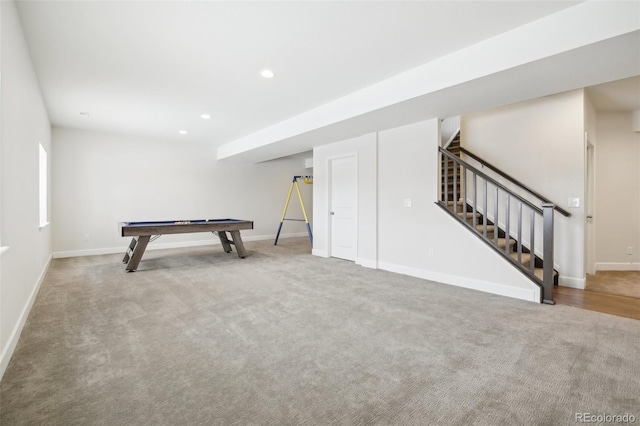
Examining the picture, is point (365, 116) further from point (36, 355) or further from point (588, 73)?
point (36, 355)

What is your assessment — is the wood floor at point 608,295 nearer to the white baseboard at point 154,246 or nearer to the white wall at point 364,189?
the white wall at point 364,189

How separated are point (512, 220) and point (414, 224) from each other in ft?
4.76

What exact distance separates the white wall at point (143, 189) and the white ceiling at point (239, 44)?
6.93 ft

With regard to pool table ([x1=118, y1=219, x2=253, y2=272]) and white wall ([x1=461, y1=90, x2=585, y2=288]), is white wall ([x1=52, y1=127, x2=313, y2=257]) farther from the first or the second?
white wall ([x1=461, y1=90, x2=585, y2=288])

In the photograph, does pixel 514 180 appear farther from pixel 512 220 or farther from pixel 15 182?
pixel 15 182

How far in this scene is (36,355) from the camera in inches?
80.1

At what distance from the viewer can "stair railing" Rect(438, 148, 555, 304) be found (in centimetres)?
321

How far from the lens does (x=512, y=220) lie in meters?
4.41

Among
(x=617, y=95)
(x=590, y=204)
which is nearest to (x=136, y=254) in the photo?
(x=590, y=204)

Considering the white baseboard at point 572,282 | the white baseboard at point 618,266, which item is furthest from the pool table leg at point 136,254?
the white baseboard at point 618,266

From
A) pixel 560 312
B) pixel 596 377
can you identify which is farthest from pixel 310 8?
pixel 560 312

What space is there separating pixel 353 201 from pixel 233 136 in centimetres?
311

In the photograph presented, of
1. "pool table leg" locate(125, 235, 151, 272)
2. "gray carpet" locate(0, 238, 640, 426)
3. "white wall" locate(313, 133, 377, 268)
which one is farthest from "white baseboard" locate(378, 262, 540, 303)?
"pool table leg" locate(125, 235, 151, 272)

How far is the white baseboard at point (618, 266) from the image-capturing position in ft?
16.1
